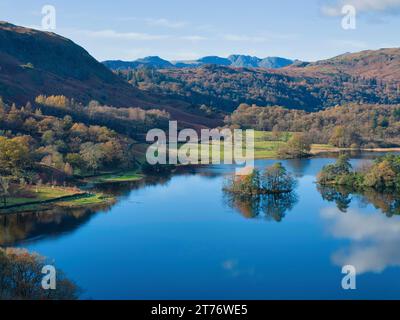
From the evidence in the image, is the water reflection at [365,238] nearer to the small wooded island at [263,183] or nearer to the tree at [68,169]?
the small wooded island at [263,183]

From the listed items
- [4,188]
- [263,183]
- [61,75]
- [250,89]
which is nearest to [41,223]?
[4,188]

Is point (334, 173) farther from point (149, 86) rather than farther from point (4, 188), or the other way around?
point (149, 86)

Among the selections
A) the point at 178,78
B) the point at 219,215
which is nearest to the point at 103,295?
the point at 219,215

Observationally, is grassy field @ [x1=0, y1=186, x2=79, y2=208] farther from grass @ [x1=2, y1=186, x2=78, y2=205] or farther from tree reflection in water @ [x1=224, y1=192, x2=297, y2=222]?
tree reflection in water @ [x1=224, y1=192, x2=297, y2=222]

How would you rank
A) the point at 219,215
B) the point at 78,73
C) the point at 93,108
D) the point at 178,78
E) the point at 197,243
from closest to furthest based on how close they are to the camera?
the point at 197,243, the point at 219,215, the point at 93,108, the point at 78,73, the point at 178,78

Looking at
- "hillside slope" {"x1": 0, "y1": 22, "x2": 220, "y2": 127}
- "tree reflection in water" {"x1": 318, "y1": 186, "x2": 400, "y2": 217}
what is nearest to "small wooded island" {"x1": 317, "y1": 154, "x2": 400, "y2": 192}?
"tree reflection in water" {"x1": 318, "y1": 186, "x2": 400, "y2": 217}

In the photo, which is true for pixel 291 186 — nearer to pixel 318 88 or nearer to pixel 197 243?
pixel 197 243

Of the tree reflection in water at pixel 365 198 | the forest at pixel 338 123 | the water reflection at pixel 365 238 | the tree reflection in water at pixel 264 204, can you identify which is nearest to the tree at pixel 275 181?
the tree reflection in water at pixel 264 204
